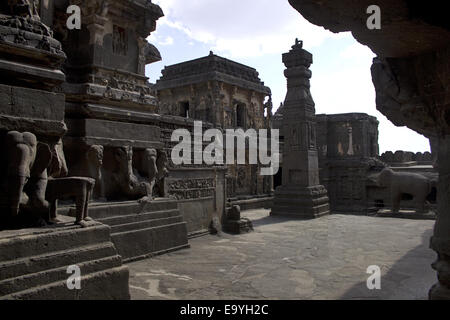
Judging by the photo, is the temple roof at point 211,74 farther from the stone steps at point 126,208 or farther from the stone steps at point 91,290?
the stone steps at point 91,290

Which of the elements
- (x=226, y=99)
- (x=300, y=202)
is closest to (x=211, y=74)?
(x=226, y=99)

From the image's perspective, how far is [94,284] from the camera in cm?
327

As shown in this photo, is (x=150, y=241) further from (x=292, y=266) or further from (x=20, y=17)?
(x=20, y=17)

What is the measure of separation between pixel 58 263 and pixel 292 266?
3253 millimetres

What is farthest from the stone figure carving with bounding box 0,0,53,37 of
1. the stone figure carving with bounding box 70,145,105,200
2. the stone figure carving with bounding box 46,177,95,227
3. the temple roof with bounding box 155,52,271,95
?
the temple roof with bounding box 155,52,271,95

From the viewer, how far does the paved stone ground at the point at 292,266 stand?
404 centimetres

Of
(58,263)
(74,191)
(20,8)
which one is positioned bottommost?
(58,263)

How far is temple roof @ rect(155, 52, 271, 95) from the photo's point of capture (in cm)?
1897

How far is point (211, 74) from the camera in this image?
18.5m

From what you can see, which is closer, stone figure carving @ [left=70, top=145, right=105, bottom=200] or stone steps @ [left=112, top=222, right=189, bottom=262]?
stone steps @ [left=112, top=222, right=189, bottom=262]

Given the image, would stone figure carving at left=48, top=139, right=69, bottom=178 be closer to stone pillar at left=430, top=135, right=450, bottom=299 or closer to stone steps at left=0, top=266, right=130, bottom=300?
stone steps at left=0, top=266, right=130, bottom=300

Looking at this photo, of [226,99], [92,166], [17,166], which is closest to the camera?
[17,166]

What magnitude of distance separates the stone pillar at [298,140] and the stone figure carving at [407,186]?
6.63 ft

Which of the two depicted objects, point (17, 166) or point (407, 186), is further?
point (407, 186)
